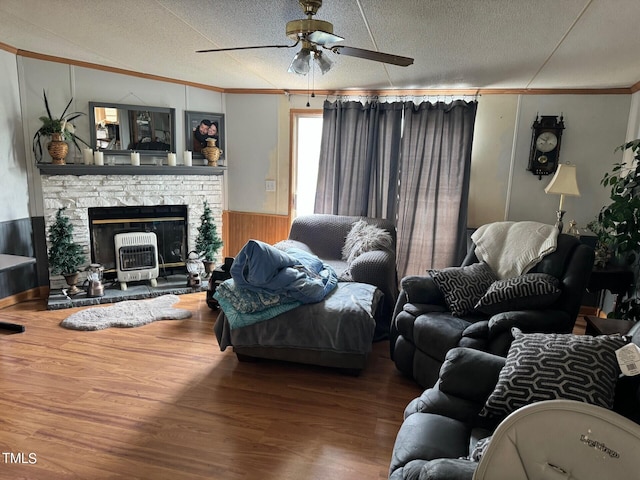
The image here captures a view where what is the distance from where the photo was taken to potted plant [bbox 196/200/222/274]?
4836 millimetres

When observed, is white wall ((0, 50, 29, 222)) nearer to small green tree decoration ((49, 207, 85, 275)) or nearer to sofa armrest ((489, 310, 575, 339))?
small green tree decoration ((49, 207, 85, 275))

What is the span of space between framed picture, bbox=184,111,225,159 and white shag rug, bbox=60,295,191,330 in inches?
71.9

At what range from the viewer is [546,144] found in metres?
4.17

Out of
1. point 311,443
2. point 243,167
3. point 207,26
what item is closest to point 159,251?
point 243,167

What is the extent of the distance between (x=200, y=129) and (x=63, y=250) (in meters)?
1.94

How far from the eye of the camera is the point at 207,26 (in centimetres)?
271

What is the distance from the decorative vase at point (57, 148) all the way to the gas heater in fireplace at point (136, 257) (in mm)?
890

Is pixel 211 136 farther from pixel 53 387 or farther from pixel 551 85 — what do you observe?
pixel 551 85

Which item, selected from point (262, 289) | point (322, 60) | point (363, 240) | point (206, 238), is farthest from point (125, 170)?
point (322, 60)

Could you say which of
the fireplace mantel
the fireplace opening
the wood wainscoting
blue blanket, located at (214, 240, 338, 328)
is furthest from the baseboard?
blue blanket, located at (214, 240, 338, 328)

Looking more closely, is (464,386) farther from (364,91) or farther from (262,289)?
(364,91)

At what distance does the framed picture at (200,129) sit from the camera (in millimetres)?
4770

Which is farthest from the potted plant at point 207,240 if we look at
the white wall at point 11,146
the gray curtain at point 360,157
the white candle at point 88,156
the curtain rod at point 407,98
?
the curtain rod at point 407,98

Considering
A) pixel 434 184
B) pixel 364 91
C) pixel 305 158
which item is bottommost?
pixel 434 184
